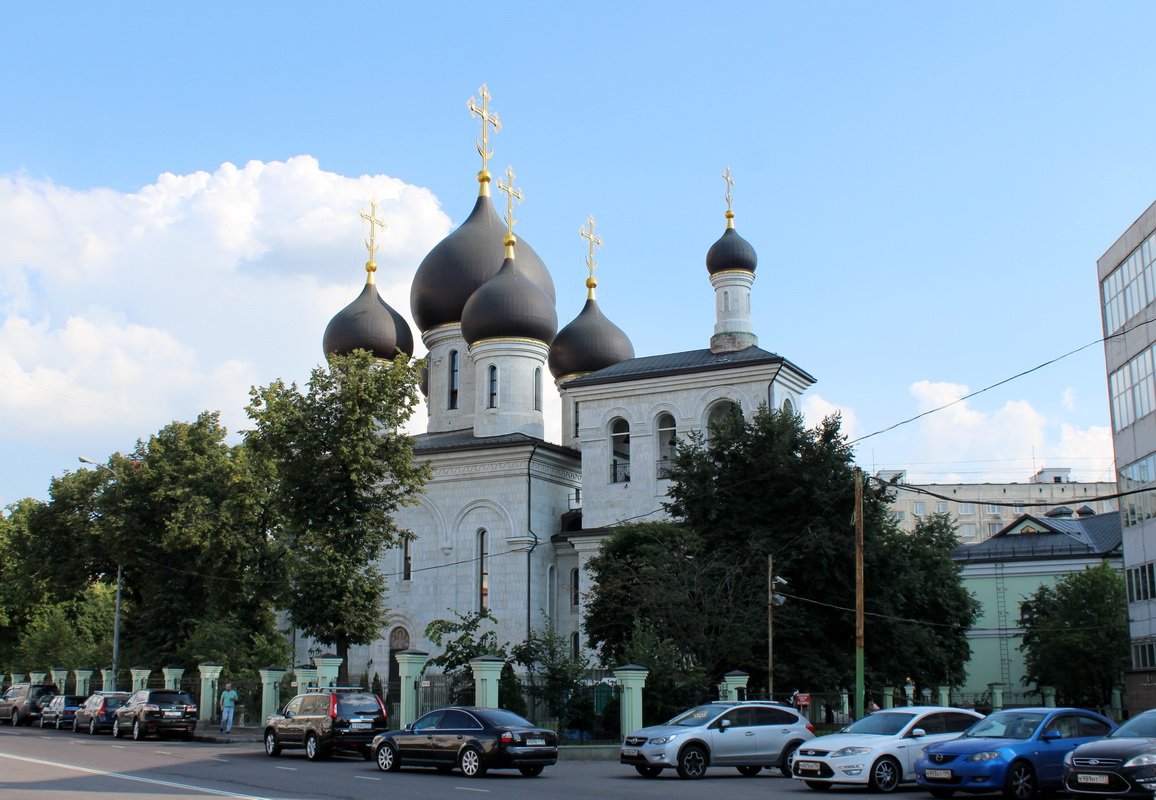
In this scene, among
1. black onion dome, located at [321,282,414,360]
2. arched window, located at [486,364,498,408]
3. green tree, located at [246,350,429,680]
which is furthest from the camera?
black onion dome, located at [321,282,414,360]

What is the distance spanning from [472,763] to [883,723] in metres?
6.19

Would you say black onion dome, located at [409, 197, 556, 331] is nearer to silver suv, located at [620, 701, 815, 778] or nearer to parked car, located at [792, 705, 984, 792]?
silver suv, located at [620, 701, 815, 778]

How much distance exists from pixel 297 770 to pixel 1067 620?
32.1 metres

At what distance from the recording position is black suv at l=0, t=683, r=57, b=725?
1332 inches

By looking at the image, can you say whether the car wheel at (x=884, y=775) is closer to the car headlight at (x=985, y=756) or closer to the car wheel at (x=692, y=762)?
the car headlight at (x=985, y=756)

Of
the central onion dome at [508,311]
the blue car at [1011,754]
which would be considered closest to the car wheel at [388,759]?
the blue car at [1011,754]

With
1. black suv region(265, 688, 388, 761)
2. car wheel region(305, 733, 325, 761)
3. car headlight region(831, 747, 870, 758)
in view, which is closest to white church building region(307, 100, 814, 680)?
black suv region(265, 688, 388, 761)

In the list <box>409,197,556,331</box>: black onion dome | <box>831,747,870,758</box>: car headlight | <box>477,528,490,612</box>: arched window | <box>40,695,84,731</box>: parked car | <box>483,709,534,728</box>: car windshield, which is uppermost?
<box>409,197,556,331</box>: black onion dome

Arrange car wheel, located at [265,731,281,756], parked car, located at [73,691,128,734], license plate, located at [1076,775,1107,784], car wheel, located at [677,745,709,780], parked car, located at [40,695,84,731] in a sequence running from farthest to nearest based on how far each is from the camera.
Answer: parked car, located at [40,695,84,731]
parked car, located at [73,691,128,734]
car wheel, located at [265,731,281,756]
car wheel, located at [677,745,709,780]
license plate, located at [1076,775,1107,784]

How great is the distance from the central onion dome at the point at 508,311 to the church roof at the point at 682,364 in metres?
3.02

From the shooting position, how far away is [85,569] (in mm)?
42688

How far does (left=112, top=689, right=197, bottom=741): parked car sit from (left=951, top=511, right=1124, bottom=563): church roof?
3300 centimetres

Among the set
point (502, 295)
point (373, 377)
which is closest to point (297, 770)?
point (373, 377)

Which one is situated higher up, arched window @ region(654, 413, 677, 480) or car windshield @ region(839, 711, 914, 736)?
arched window @ region(654, 413, 677, 480)
